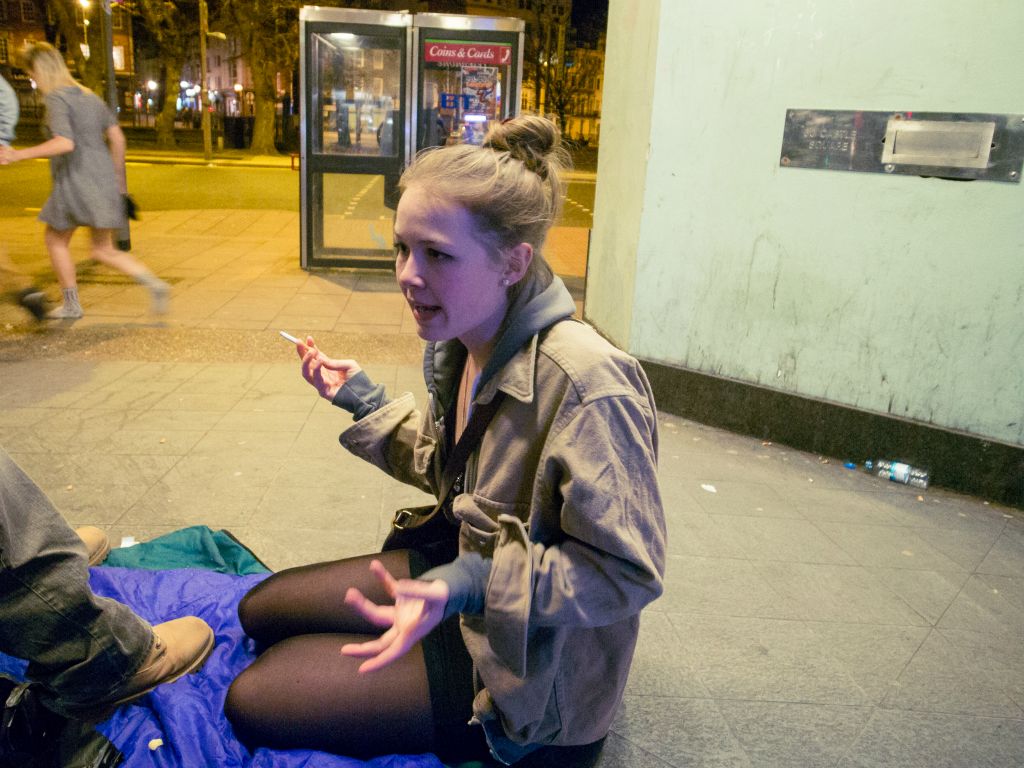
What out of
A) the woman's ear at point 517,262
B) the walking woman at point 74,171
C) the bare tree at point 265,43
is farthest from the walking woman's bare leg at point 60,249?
the bare tree at point 265,43

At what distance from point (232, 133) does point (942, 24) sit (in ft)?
127

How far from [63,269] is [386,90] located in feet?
12.6

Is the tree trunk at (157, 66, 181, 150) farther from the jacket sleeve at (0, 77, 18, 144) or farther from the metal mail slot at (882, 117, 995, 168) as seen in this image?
the metal mail slot at (882, 117, 995, 168)

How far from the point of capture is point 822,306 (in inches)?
178

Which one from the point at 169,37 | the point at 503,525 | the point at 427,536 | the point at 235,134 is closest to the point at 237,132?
the point at 235,134

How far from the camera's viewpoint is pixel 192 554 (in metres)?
3.06

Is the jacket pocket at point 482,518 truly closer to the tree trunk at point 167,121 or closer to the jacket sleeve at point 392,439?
the jacket sleeve at point 392,439

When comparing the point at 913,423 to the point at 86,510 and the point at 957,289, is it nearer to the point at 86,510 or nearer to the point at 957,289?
the point at 957,289

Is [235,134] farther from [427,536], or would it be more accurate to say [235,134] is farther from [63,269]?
[427,536]

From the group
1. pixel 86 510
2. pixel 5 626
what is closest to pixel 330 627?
pixel 5 626

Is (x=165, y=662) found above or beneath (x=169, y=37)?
beneath

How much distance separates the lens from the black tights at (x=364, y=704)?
185 cm

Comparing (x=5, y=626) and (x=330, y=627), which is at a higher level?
(x=5, y=626)

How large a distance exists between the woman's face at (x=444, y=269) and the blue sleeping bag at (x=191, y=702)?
995 millimetres
